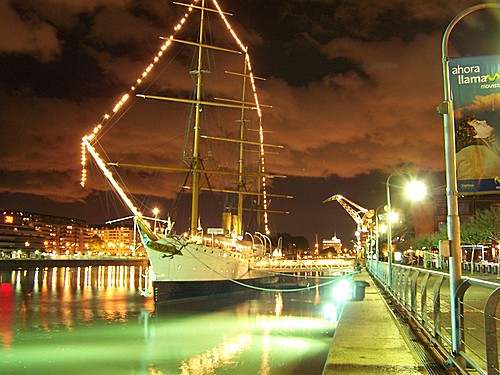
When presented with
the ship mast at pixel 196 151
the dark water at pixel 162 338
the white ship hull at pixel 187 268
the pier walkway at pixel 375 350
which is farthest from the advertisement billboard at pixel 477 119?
the ship mast at pixel 196 151

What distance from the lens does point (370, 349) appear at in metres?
9.51

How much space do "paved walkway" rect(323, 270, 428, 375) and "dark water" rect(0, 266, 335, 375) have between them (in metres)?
3.93

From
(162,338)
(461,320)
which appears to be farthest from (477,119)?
(162,338)

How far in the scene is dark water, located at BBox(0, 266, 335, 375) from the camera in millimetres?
17047

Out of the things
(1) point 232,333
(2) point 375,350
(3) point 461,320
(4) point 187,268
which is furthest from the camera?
(4) point 187,268

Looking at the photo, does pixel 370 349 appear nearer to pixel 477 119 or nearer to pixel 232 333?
pixel 477 119

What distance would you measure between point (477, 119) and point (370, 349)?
14.1 ft

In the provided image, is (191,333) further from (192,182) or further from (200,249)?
(192,182)

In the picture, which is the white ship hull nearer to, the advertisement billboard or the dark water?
the dark water

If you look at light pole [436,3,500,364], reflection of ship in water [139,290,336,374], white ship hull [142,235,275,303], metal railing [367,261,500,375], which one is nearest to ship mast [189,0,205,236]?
white ship hull [142,235,275,303]

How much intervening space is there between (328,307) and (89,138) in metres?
20.0

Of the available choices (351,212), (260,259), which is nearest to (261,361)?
(260,259)

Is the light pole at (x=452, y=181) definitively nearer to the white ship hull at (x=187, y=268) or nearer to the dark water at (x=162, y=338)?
the dark water at (x=162, y=338)

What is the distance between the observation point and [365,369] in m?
7.91
